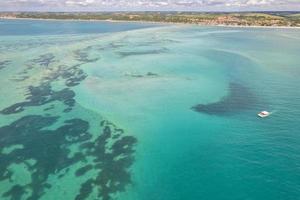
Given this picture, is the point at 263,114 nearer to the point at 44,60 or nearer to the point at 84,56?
the point at 84,56

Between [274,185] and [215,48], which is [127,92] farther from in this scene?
[215,48]

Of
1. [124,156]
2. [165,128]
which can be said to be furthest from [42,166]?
[165,128]

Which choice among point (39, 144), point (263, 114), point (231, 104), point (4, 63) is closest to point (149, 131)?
point (39, 144)

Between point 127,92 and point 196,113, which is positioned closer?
point 196,113

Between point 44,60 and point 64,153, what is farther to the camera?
point 44,60

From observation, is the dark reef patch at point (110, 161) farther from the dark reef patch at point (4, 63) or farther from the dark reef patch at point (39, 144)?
the dark reef patch at point (4, 63)

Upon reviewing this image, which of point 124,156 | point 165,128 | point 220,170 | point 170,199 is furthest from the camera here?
point 165,128

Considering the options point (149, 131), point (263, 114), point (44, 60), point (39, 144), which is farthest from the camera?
point (44, 60)
